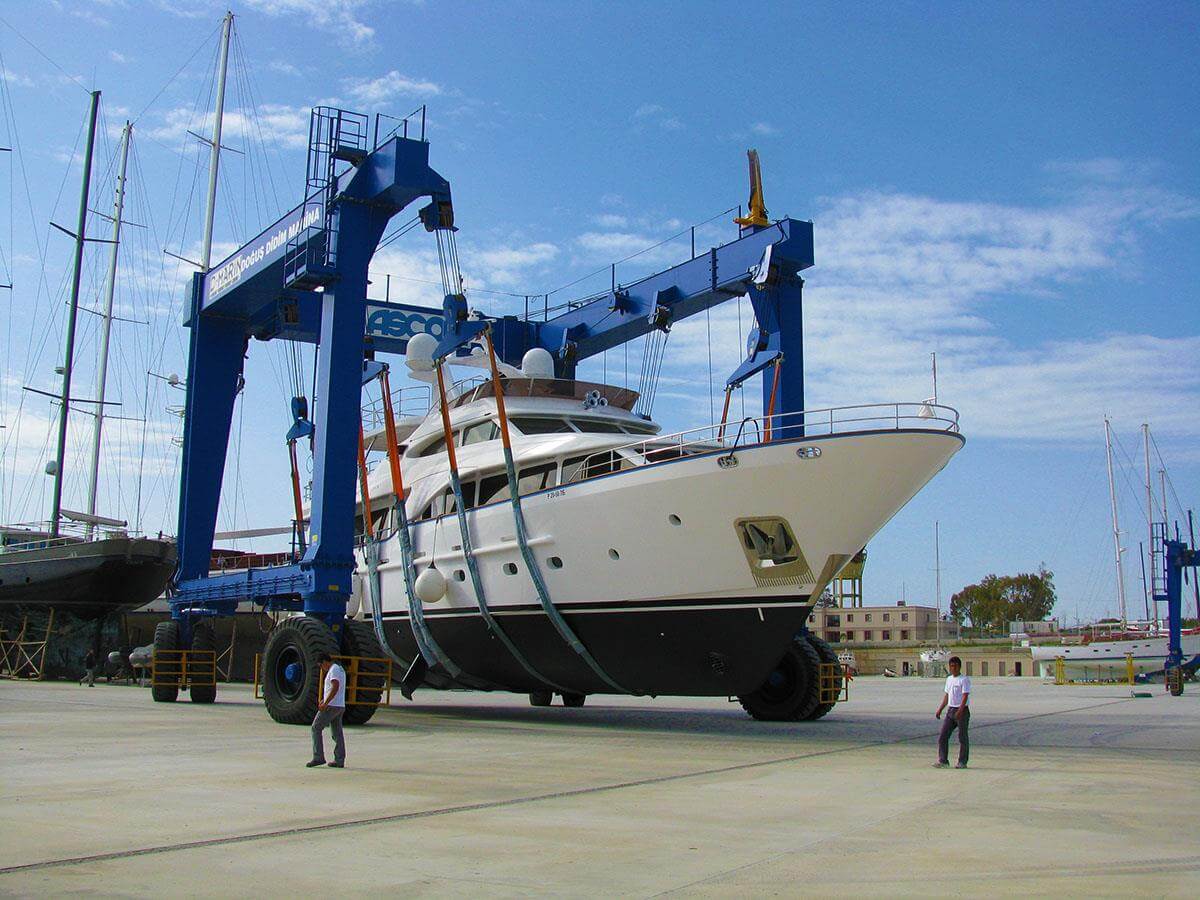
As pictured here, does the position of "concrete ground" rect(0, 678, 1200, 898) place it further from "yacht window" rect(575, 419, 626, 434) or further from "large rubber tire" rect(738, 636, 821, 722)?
"yacht window" rect(575, 419, 626, 434)

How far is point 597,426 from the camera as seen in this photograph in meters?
19.5

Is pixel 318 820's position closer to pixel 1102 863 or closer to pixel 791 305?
pixel 1102 863

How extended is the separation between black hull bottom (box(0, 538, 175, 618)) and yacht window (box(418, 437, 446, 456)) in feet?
46.8

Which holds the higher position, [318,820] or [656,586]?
[656,586]

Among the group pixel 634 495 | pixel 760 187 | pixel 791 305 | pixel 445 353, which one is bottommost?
pixel 634 495

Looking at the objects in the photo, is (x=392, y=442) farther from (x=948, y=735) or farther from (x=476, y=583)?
(x=948, y=735)

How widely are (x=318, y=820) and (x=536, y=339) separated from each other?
17.4 m

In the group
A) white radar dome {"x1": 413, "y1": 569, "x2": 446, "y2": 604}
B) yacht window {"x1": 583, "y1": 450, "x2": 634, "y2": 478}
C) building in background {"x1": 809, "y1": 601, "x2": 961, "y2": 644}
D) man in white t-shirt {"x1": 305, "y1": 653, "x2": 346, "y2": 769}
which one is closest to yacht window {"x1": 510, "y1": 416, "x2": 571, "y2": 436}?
yacht window {"x1": 583, "y1": 450, "x2": 634, "y2": 478}

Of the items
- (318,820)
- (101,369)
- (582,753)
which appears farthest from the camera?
(101,369)

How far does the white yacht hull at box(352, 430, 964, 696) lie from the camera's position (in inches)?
537

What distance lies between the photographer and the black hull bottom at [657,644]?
14250 millimetres

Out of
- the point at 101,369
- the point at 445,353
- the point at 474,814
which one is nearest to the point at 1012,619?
the point at 101,369

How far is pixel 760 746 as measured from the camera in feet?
43.5

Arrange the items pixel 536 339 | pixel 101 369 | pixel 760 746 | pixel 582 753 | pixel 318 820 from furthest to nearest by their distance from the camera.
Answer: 1. pixel 101 369
2. pixel 536 339
3. pixel 760 746
4. pixel 582 753
5. pixel 318 820
